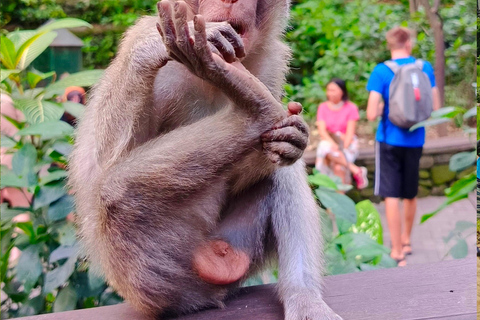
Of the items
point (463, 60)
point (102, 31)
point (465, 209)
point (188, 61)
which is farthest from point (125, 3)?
point (188, 61)

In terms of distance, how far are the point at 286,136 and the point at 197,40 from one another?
0.47 m

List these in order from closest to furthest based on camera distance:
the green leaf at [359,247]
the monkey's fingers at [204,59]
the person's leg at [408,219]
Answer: the monkey's fingers at [204,59], the green leaf at [359,247], the person's leg at [408,219]

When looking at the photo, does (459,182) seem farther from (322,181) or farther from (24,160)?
(24,160)

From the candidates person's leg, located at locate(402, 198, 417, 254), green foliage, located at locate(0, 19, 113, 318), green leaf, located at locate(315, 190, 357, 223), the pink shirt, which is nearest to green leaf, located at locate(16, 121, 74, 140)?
green foliage, located at locate(0, 19, 113, 318)

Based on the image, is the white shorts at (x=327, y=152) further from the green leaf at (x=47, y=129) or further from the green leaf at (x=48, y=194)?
the green leaf at (x=47, y=129)

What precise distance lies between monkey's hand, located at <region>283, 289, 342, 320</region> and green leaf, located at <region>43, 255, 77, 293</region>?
106 cm

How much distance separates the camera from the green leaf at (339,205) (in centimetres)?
309

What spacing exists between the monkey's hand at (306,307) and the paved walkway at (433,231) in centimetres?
389

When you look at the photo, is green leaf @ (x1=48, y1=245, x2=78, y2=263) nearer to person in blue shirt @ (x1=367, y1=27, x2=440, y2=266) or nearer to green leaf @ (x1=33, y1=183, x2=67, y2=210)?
green leaf @ (x1=33, y1=183, x2=67, y2=210)

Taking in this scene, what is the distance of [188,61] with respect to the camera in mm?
1809

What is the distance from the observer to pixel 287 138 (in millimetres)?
1971

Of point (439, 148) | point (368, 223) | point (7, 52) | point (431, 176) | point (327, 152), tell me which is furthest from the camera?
point (431, 176)

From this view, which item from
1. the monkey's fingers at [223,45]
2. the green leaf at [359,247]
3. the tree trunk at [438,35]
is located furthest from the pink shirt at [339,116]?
the monkey's fingers at [223,45]

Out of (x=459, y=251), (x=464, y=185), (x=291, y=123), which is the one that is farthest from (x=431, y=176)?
(x=291, y=123)
